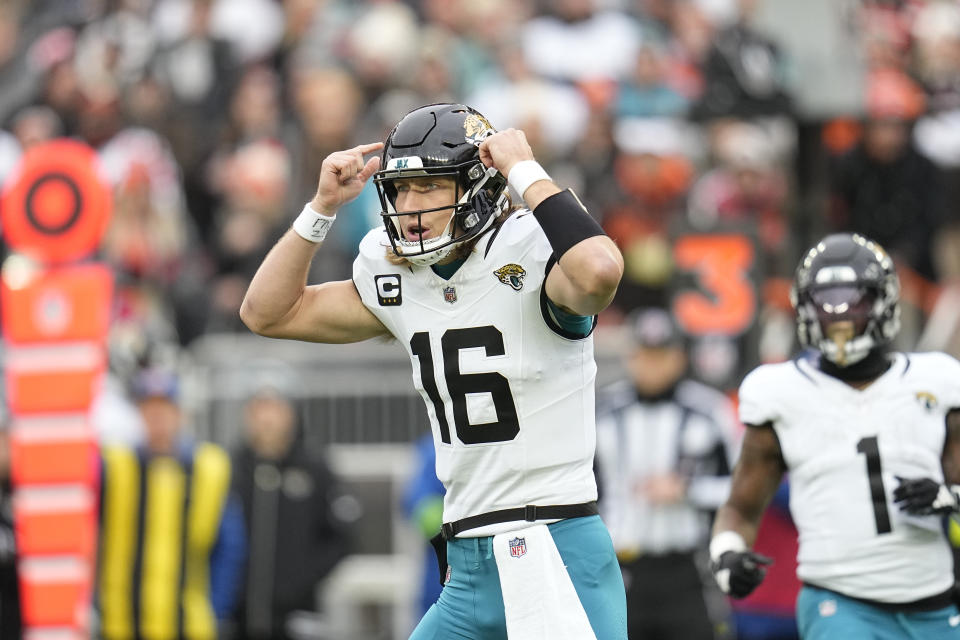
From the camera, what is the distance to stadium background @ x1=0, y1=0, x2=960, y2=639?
36.0 feet

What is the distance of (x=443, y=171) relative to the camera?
4984 millimetres

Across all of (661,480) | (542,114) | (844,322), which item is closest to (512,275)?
(844,322)

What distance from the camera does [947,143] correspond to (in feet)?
37.2

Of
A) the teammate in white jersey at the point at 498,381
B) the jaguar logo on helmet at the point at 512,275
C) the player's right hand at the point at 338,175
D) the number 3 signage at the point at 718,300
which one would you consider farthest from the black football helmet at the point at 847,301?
the number 3 signage at the point at 718,300

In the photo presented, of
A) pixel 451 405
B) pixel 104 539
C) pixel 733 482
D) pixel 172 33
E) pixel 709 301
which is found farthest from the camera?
pixel 172 33

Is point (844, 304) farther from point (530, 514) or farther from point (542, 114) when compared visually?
point (542, 114)

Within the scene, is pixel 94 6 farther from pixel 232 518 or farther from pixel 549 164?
pixel 232 518

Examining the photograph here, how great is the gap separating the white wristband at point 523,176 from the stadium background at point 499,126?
213 inches

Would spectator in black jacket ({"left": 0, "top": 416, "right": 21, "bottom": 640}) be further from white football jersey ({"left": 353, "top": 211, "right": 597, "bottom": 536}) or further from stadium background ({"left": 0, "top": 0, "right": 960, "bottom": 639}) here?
white football jersey ({"left": 353, "top": 211, "right": 597, "bottom": 536})

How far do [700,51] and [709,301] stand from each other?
3063 millimetres

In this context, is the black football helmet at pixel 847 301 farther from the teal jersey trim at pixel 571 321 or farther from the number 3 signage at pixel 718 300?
the number 3 signage at pixel 718 300

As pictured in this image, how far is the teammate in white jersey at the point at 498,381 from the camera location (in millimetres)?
4852

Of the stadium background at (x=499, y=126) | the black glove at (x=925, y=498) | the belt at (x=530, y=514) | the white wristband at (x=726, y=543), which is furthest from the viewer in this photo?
the stadium background at (x=499, y=126)

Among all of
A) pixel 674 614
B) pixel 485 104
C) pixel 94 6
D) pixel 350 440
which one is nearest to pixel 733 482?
pixel 674 614
